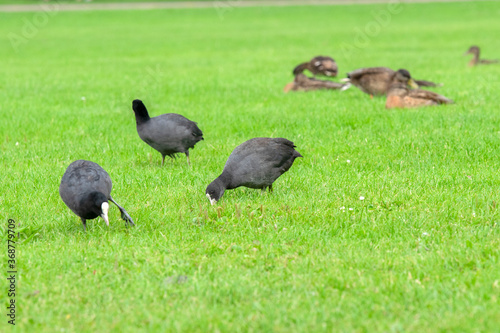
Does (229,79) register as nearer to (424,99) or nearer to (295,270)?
(424,99)

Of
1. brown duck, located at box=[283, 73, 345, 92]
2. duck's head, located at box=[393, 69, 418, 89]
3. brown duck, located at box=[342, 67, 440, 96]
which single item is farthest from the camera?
brown duck, located at box=[283, 73, 345, 92]

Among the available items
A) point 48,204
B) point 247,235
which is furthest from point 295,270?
point 48,204

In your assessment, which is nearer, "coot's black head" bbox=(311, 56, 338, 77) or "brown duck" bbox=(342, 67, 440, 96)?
"brown duck" bbox=(342, 67, 440, 96)

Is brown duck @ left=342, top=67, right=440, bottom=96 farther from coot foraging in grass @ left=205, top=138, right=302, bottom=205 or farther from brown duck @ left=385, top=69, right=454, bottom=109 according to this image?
coot foraging in grass @ left=205, top=138, right=302, bottom=205

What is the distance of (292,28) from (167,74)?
69.0 feet

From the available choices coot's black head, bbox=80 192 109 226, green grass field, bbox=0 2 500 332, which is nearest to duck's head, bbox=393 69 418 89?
green grass field, bbox=0 2 500 332

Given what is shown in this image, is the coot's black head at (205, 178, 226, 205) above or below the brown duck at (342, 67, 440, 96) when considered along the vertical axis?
below

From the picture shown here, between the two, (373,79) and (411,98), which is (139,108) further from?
(373,79)

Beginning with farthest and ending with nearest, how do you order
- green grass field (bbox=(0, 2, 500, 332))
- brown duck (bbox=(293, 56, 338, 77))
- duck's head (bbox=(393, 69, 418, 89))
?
1. brown duck (bbox=(293, 56, 338, 77))
2. duck's head (bbox=(393, 69, 418, 89))
3. green grass field (bbox=(0, 2, 500, 332))

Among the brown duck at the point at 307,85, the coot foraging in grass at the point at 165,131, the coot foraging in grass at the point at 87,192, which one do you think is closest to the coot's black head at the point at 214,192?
the coot foraging in grass at the point at 87,192

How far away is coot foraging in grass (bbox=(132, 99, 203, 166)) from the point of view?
8576 mm

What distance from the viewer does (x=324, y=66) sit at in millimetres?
17578

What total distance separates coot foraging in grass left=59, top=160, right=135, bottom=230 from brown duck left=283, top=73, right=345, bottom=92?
360 inches

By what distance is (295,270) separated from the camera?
16.5 feet
